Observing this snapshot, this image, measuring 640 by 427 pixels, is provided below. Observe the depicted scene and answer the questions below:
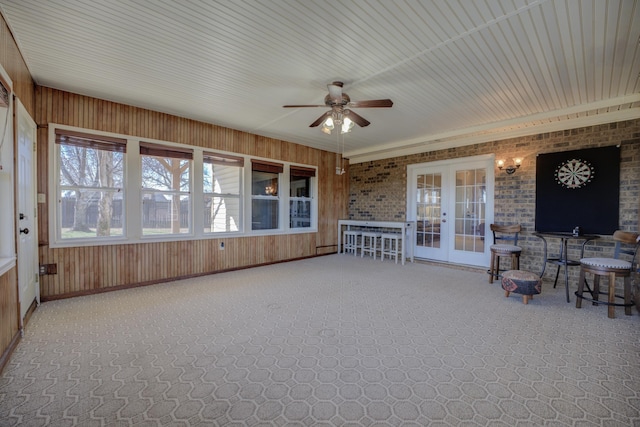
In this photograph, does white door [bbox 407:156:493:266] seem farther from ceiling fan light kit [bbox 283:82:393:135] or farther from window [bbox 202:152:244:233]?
window [bbox 202:152:244:233]

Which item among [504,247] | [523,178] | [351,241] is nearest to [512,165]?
[523,178]

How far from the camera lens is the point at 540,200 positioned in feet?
15.5

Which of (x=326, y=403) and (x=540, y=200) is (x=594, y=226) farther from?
(x=326, y=403)

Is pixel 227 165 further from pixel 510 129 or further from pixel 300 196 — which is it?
pixel 510 129

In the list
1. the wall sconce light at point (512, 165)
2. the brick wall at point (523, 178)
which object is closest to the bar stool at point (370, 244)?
the brick wall at point (523, 178)

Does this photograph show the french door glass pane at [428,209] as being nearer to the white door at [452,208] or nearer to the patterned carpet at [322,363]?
the white door at [452,208]

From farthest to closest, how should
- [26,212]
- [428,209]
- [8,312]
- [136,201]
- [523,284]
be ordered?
[428,209], [136,201], [523,284], [26,212], [8,312]

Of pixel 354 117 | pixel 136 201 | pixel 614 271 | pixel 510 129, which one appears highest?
pixel 510 129

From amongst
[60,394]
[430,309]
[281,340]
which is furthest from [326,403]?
[430,309]

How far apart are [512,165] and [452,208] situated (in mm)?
1352

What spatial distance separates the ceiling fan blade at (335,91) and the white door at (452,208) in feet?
12.2

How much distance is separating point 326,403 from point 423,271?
164 inches

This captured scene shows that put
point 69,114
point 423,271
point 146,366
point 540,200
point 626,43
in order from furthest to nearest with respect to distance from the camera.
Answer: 1. point 423,271
2. point 540,200
3. point 69,114
4. point 626,43
5. point 146,366

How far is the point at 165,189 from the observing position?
4.59 meters
